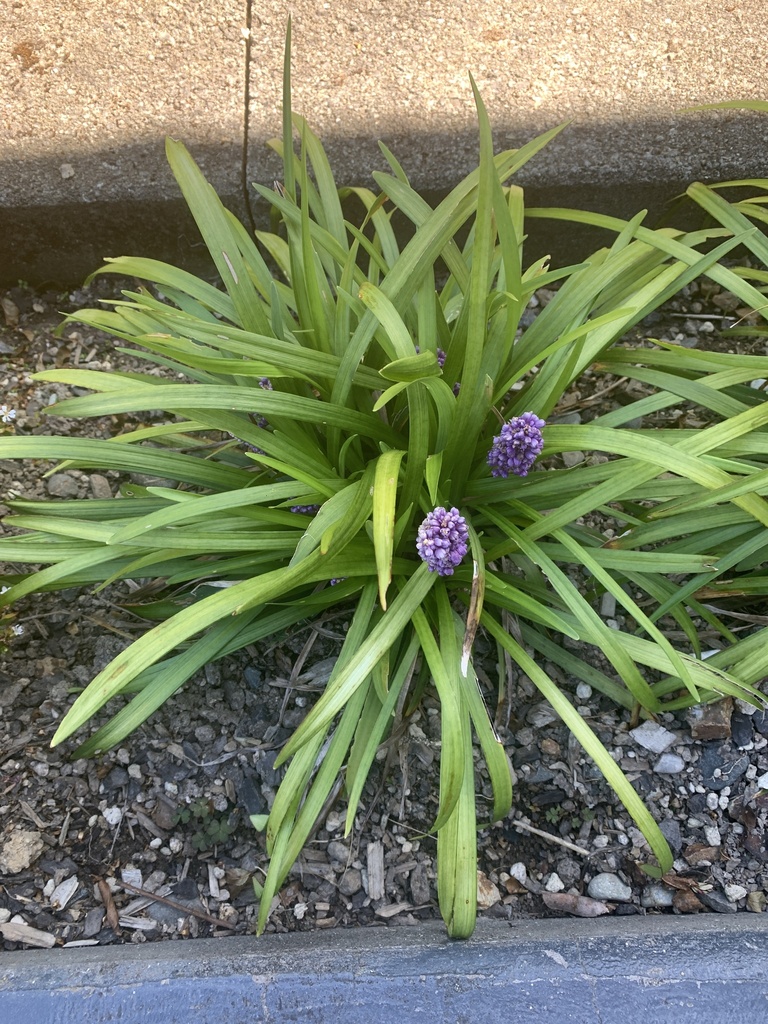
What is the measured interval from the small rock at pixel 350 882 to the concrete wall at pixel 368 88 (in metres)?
1.67

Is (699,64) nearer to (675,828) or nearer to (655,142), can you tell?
(655,142)

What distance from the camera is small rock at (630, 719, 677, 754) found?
1.54 m

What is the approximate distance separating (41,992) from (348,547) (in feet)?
2.69

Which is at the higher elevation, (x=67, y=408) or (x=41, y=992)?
(x=67, y=408)

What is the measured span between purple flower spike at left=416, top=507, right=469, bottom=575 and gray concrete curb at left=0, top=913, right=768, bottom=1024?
2.01 feet

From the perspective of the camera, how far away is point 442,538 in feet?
3.62

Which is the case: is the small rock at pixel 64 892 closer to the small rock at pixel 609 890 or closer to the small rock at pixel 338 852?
the small rock at pixel 338 852

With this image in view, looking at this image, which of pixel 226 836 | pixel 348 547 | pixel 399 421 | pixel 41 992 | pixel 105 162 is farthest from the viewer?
pixel 105 162

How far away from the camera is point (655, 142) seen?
6.45ft

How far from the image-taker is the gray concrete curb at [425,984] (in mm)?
1053

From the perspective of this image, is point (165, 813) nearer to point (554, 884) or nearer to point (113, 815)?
point (113, 815)

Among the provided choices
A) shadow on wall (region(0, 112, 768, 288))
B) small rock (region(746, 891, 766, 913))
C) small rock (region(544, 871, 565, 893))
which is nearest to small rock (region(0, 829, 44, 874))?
small rock (region(544, 871, 565, 893))

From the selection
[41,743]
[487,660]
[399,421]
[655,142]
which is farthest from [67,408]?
[655,142]

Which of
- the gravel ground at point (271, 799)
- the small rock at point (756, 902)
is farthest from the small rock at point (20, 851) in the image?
the small rock at point (756, 902)
